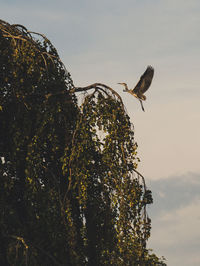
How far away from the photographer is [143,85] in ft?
22.4

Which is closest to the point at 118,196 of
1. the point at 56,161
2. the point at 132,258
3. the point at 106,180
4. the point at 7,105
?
the point at 106,180

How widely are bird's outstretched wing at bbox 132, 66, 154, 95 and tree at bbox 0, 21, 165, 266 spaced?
A: 365 millimetres

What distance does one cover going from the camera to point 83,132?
692cm

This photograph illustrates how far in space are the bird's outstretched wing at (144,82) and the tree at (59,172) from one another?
0.37 meters

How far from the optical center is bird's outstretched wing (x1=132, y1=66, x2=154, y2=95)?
674 cm

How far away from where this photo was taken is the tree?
6801 millimetres

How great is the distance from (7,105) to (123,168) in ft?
6.30

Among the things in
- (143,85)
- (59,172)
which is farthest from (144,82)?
(59,172)

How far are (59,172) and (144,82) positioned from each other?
1854 mm

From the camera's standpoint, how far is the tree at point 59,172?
22.3 ft

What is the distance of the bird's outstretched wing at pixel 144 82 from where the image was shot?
22.1 feet

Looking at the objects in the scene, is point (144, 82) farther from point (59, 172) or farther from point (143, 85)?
point (59, 172)

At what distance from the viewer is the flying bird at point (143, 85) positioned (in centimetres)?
674

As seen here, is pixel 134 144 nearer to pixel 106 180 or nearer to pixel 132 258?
pixel 106 180
